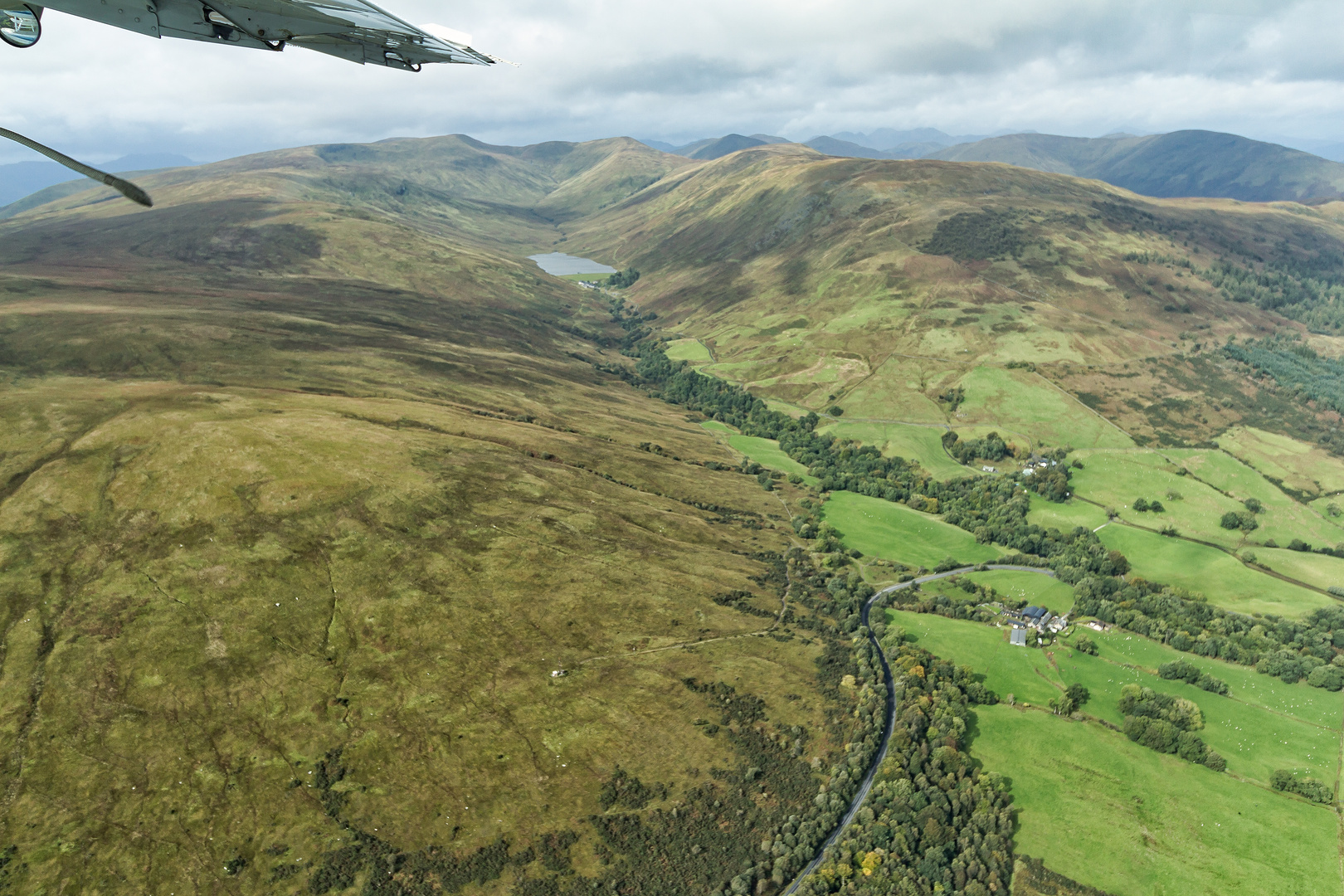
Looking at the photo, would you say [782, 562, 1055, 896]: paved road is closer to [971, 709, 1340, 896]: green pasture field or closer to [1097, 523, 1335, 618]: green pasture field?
[971, 709, 1340, 896]: green pasture field

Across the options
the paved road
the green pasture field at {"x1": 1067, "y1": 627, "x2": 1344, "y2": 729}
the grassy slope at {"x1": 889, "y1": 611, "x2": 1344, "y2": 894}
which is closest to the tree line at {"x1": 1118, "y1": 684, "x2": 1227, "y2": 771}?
the grassy slope at {"x1": 889, "y1": 611, "x2": 1344, "y2": 894}

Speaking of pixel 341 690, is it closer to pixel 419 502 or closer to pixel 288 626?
pixel 288 626

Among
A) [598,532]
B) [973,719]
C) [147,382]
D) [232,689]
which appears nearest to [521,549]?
[598,532]

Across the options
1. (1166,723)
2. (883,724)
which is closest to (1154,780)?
(1166,723)

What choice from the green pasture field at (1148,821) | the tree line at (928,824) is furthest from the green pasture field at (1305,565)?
the tree line at (928,824)

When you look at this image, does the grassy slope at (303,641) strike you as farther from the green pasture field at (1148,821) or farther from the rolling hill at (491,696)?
the green pasture field at (1148,821)

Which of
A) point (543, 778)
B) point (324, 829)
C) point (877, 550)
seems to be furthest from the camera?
point (877, 550)
